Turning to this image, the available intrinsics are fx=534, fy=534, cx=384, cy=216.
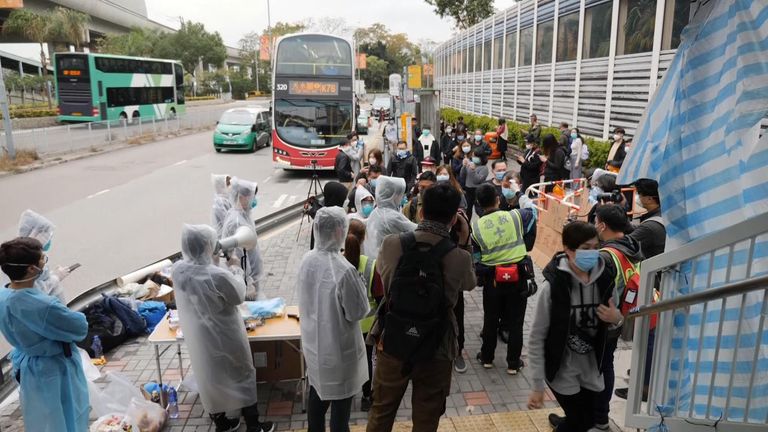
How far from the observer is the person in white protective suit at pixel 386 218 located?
4773mm

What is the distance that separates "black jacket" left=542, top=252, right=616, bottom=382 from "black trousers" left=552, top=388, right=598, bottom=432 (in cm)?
21

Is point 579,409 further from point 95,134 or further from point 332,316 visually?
point 95,134

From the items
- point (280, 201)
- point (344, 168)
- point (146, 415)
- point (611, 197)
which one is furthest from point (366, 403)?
point (280, 201)

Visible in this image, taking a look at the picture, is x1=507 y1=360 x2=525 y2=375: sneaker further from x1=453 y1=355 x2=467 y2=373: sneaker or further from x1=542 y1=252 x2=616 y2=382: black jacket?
x1=542 y1=252 x2=616 y2=382: black jacket

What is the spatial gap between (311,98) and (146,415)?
11.7 meters

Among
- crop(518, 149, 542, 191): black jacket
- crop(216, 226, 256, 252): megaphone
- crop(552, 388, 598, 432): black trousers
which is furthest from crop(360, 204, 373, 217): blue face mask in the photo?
crop(518, 149, 542, 191): black jacket

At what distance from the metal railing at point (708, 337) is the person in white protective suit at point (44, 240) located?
407 cm

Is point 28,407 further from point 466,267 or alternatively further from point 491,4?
point 491,4

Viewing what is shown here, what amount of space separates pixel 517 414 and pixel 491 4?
36.3 m

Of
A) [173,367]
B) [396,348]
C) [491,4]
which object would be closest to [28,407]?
[173,367]

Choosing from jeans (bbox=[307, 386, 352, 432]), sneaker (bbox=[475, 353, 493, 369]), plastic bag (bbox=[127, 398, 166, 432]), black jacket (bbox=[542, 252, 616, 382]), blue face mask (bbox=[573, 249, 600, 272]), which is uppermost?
blue face mask (bbox=[573, 249, 600, 272])

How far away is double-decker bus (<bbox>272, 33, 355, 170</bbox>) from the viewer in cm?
1419

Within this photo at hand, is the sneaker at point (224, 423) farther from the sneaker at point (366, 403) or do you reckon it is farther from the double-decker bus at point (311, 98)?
the double-decker bus at point (311, 98)

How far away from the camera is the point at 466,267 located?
9.50 feet
